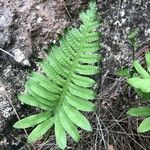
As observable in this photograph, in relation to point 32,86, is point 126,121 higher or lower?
lower

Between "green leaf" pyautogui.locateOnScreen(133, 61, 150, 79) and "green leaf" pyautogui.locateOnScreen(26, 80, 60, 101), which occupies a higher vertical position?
"green leaf" pyautogui.locateOnScreen(26, 80, 60, 101)

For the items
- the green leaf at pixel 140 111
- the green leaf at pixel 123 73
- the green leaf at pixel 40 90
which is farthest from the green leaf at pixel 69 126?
the green leaf at pixel 123 73

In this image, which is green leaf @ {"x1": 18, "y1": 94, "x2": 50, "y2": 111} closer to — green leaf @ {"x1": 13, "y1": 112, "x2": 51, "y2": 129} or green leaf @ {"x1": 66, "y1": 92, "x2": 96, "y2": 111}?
green leaf @ {"x1": 13, "y1": 112, "x2": 51, "y2": 129}

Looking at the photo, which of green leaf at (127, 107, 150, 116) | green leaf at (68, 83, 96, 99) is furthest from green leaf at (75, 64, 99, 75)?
green leaf at (127, 107, 150, 116)

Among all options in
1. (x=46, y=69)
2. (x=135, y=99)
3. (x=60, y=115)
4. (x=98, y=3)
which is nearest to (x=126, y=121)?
(x=135, y=99)

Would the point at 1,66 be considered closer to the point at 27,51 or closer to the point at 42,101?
the point at 27,51

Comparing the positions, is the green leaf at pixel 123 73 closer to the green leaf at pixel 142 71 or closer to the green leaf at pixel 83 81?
the green leaf at pixel 142 71
